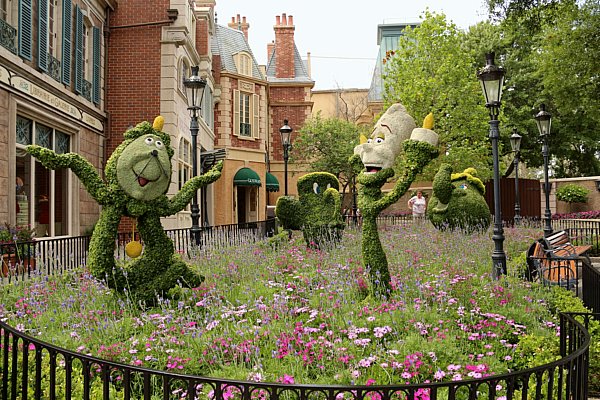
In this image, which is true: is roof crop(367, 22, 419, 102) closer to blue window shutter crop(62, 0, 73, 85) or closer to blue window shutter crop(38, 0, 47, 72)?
blue window shutter crop(62, 0, 73, 85)

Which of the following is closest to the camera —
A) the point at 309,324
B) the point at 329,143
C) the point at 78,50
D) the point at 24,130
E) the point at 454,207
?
the point at 309,324

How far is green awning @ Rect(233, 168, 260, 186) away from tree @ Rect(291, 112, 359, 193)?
6.39 metres

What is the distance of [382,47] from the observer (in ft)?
166

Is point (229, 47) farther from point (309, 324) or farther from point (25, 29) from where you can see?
point (309, 324)

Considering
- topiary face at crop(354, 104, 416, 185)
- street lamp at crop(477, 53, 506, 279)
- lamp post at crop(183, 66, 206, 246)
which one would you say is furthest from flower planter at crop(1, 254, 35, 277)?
street lamp at crop(477, 53, 506, 279)

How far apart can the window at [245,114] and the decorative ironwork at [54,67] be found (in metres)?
15.5

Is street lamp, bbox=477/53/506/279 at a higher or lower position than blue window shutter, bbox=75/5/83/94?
lower

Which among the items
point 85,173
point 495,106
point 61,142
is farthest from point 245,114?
point 85,173

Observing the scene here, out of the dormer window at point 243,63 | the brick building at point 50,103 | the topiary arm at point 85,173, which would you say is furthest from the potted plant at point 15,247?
the dormer window at point 243,63

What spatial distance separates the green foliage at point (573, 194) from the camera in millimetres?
28891

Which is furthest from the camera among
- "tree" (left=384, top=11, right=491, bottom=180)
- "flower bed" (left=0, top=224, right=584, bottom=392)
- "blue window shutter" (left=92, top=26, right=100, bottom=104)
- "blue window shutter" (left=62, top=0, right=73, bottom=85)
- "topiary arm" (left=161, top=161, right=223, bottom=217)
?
"tree" (left=384, top=11, right=491, bottom=180)

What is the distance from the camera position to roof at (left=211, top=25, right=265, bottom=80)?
94.2 feet

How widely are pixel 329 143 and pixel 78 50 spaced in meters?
20.9

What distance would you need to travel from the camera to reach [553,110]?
34.4m
